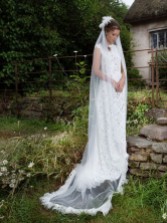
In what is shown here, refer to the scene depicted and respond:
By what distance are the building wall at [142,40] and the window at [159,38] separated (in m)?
0.19

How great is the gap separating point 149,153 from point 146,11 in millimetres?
11496

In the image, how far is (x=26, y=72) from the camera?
37.3 feet

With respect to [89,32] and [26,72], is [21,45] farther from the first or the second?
[89,32]

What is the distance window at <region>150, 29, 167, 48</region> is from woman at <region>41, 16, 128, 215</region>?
11028 mm

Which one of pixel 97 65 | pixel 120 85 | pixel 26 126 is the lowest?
pixel 26 126

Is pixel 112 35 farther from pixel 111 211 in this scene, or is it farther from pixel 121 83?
pixel 111 211

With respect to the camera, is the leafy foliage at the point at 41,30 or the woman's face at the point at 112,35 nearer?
the woman's face at the point at 112,35

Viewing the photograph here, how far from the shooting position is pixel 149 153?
484cm

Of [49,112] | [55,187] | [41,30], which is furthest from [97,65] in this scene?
[41,30]

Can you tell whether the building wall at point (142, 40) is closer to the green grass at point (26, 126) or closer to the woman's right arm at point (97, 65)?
the green grass at point (26, 126)

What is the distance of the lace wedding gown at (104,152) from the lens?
15.1 ft

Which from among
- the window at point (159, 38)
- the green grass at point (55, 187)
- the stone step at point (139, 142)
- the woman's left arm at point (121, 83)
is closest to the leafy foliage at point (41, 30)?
the window at point (159, 38)

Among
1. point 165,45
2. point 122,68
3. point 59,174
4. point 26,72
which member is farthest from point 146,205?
point 165,45

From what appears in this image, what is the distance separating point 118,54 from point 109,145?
3.77ft
